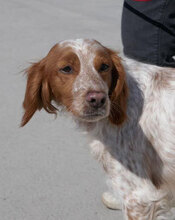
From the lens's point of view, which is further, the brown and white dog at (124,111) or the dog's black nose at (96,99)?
the brown and white dog at (124,111)

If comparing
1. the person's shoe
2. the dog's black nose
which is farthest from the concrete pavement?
the dog's black nose

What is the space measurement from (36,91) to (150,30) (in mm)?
1066

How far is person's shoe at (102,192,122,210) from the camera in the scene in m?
2.95

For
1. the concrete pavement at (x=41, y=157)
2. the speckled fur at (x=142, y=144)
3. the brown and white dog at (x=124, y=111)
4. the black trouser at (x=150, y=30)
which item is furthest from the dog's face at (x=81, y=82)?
the concrete pavement at (x=41, y=157)

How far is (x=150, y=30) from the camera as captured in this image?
3.02 meters

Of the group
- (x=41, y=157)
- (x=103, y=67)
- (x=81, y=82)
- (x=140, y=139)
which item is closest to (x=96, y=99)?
(x=81, y=82)

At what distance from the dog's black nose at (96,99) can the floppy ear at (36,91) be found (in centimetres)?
39

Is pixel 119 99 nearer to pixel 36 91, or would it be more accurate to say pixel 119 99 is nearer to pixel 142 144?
pixel 142 144

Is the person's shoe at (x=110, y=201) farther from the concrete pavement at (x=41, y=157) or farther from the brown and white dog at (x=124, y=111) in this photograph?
the brown and white dog at (x=124, y=111)

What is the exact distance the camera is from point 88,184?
125 inches

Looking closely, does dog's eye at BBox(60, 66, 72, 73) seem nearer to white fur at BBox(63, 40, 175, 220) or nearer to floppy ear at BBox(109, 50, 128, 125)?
white fur at BBox(63, 40, 175, 220)

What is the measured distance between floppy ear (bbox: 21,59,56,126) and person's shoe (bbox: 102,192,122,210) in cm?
89

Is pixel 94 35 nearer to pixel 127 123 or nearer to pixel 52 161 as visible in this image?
pixel 52 161

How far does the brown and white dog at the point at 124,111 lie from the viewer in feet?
7.75
